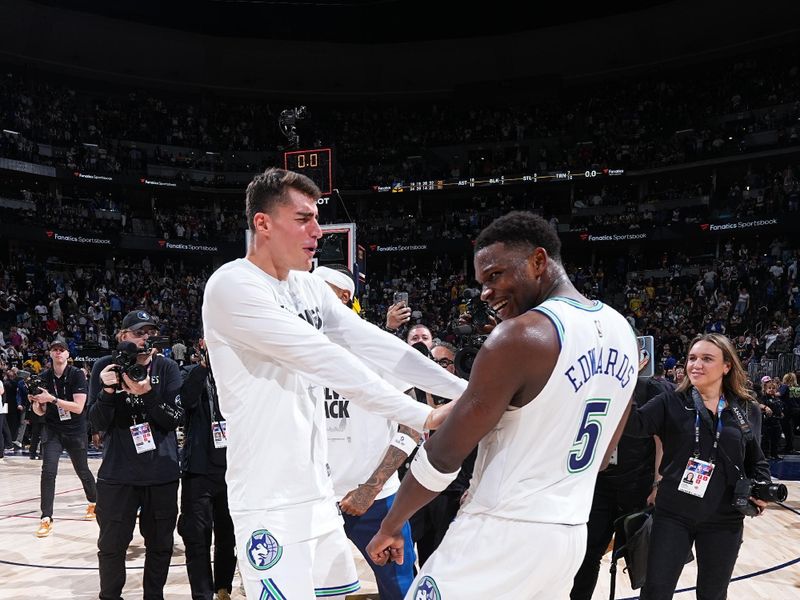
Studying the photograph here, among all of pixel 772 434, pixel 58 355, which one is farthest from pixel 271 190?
pixel 772 434

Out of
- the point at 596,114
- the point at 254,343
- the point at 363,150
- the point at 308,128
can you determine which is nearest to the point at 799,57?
the point at 596,114

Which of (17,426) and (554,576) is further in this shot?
(17,426)

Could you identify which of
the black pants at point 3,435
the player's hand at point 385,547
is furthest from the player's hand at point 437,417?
the black pants at point 3,435

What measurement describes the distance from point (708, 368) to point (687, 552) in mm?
1017

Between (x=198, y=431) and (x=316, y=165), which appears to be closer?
(x=198, y=431)

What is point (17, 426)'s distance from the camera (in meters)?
16.4

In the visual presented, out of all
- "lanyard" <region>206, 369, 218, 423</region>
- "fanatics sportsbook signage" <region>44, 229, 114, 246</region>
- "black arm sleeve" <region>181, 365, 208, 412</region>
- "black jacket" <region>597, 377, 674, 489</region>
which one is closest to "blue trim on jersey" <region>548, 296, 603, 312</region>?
"black jacket" <region>597, 377, 674, 489</region>

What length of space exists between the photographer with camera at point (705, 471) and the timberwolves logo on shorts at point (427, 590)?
2.19m

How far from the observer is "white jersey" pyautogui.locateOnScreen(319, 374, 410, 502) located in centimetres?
383

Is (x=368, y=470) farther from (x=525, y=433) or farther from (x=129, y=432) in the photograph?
(x=525, y=433)

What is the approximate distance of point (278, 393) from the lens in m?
2.39

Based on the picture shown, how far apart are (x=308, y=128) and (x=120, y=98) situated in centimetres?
889

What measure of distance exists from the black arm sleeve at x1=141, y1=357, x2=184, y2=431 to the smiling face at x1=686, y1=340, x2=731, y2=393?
3297 millimetres

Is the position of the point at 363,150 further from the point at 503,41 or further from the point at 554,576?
the point at 554,576
